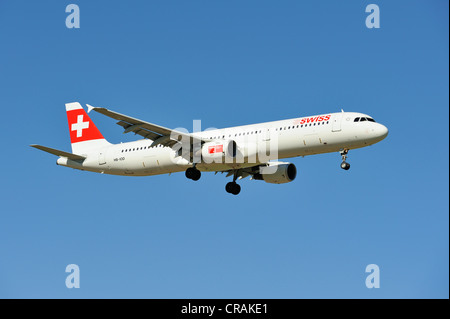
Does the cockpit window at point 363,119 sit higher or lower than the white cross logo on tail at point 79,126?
lower

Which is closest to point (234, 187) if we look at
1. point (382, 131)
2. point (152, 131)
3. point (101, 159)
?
point (152, 131)

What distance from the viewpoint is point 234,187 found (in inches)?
2237

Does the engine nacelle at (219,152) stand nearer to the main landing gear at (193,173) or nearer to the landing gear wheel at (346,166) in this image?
the main landing gear at (193,173)

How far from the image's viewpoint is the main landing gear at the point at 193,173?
174 ft

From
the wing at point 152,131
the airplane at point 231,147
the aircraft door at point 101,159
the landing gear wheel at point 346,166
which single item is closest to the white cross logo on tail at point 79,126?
the airplane at point 231,147

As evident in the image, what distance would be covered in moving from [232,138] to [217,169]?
9.74 feet

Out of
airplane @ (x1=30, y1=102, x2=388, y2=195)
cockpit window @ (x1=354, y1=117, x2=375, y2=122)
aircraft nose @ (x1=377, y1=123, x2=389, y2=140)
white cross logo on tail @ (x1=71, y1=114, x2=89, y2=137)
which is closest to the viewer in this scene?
aircraft nose @ (x1=377, y1=123, x2=389, y2=140)

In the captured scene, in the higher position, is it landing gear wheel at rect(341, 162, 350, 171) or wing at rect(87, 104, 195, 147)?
wing at rect(87, 104, 195, 147)

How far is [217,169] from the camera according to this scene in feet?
178

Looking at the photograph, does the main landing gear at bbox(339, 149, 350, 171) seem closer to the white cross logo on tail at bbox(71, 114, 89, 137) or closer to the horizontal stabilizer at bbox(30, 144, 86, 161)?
the horizontal stabilizer at bbox(30, 144, 86, 161)

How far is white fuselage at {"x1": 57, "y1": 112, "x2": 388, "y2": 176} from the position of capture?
49.2 meters

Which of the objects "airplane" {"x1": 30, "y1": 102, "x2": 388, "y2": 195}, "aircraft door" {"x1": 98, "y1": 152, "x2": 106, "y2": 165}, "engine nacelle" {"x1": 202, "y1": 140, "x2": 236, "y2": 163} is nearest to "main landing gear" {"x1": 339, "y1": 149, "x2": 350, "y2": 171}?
"airplane" {"x1": 30, "y1": 102, "x2": 388, "y2": 195}

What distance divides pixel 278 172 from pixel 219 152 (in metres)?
6.86
